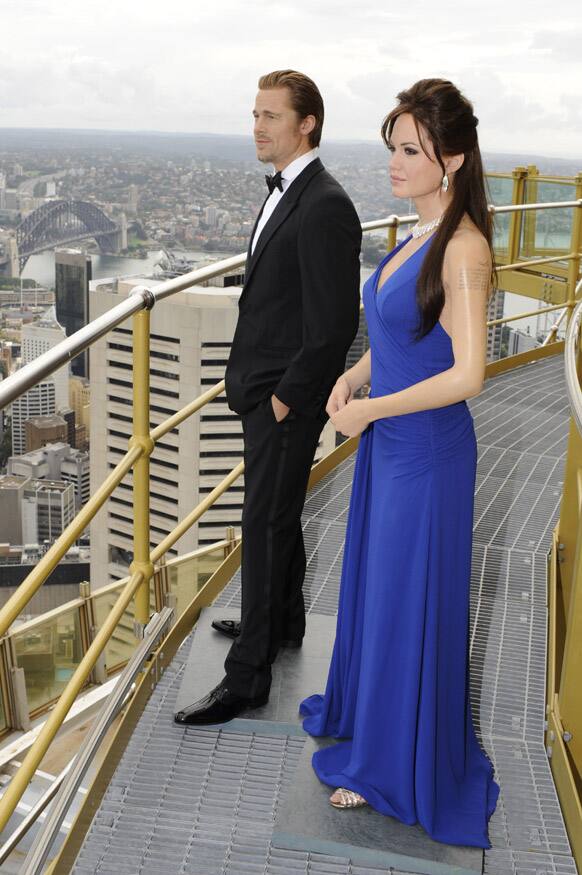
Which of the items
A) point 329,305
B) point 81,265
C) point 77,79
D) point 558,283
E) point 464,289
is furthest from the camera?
point 77,79

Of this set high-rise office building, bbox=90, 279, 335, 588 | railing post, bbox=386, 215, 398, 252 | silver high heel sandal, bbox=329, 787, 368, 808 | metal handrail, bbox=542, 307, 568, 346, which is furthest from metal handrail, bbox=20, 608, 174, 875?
high-rise office building, bbox=90, 279, 335, 588

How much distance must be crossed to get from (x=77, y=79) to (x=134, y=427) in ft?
290

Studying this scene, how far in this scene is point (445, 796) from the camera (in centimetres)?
171

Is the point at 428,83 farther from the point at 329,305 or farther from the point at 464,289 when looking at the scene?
Answer: the point at 329,305

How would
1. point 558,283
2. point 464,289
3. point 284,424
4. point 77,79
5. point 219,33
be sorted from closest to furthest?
point 464,289 < point 284,424 < point 558,283 < point 77,79 < point 219,33

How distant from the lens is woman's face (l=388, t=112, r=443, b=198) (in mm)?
1501

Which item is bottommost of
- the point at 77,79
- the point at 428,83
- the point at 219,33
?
the point at 428,83

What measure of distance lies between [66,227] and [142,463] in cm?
3912

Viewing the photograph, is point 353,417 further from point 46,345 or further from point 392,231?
point 392,231

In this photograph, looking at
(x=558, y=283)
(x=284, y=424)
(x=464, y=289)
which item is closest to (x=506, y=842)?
(x=284, y=424)

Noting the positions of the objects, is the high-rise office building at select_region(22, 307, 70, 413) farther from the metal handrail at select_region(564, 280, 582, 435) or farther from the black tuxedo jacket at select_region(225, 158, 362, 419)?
the metal handrail at select_region(564, 280, 582, 435)

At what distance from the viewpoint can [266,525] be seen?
2.00 metres

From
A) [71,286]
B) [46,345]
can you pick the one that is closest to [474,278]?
[46,345]

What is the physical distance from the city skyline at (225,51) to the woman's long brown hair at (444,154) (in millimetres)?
53629
